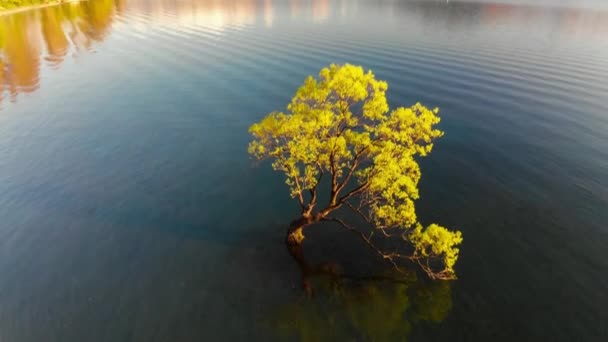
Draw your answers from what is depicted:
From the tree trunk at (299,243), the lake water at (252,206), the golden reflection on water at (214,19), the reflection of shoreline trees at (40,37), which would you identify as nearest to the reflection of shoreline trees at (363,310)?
the lake water at (252,206)

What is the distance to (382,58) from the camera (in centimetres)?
8988

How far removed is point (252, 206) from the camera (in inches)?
1582

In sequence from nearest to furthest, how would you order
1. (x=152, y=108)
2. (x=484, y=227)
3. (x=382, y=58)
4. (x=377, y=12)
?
(x=484, y=227)
(x=152, y=108)
(x=382, y=58)
(x=377, y=12)

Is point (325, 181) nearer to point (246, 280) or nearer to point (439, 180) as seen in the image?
point (439, 180)

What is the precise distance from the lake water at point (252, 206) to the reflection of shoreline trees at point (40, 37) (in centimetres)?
208

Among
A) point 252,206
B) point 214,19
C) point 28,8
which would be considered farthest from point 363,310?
point 28,8

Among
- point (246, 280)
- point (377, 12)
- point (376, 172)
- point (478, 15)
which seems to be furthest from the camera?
point (377, 12)

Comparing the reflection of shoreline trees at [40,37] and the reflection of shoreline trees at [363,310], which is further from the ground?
the reflection of shoreline trees at [40,37]

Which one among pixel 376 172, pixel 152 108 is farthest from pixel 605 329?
pixel 152 108

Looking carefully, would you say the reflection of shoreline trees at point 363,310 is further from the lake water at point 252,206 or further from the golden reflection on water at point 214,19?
the golden reflection on water at point 214,19

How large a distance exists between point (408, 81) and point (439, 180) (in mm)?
38081

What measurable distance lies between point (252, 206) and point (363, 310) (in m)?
18.1

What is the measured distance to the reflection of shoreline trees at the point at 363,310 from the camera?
26469 mm

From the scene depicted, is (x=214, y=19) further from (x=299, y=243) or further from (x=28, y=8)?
(x=299, y=243)
